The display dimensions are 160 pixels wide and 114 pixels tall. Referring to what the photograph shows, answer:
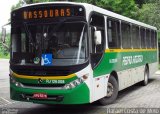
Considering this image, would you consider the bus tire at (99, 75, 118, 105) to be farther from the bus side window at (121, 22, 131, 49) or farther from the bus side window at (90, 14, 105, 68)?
the bus side window at (121, 22, 131, 49)

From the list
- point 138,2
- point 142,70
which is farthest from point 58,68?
point 138,2

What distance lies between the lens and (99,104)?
11344 mm

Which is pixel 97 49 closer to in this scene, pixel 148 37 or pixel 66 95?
pixel 66 95

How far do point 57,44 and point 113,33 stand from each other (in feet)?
9.51

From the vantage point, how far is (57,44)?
9500 millimetres

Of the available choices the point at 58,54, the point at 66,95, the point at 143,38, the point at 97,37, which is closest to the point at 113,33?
the point at 97,37

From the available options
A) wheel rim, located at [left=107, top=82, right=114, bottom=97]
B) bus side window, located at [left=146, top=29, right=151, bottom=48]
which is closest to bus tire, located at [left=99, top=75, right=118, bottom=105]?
wheel rim, located at [left=107, top=82, right=114, bottom=97]

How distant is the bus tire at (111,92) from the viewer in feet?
37.2

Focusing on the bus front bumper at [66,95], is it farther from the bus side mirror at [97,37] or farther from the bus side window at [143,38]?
the bus side window at [143,38]

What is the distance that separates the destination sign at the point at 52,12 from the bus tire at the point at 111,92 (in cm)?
287

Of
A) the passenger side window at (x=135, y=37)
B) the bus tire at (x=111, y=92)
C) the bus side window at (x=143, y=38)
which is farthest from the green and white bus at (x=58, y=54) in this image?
the bus side window at (x=143, y=38)

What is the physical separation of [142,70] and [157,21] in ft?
52.9

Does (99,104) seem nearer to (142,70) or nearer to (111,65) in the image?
(111,65)

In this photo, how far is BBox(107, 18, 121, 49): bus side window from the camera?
11406 millimetres
